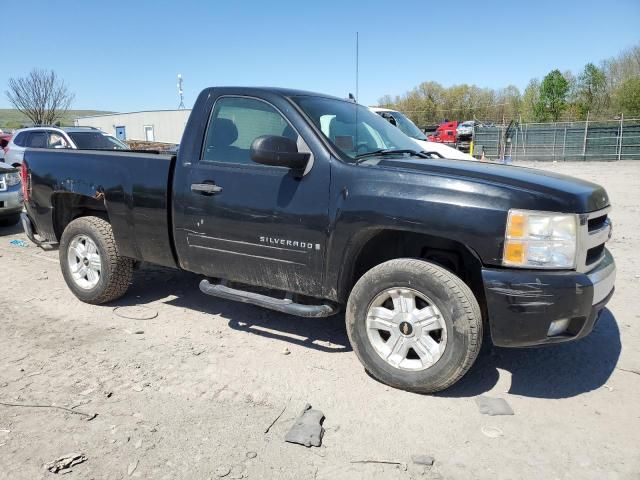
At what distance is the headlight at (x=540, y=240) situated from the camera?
2869 mm

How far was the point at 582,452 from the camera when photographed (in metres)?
2.70

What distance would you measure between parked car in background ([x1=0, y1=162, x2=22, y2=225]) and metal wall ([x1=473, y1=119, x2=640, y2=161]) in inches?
898

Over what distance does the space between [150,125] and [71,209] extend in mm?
44031

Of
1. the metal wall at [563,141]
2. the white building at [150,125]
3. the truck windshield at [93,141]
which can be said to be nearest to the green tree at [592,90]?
the metal wall at [563,141]

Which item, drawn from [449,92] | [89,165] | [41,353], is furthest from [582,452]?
[449,92]

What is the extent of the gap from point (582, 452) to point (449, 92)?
87028 millimetres

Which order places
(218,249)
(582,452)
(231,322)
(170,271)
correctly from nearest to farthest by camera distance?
(582,452), (218,249), (231,322), (170,271)

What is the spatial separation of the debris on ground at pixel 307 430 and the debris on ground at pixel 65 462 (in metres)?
1.06

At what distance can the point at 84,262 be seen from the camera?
4.98m

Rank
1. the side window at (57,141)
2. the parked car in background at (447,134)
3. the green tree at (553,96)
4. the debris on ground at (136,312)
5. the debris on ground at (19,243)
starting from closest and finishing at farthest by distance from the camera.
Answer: the debris on ground at (136,312), the debris on ground at (19,243), the side window at (57,141), the parked car in background at (447,134), the green tree at (553,96)

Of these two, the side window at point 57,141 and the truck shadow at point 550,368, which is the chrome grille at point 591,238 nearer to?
the truck shadow at point 550,368

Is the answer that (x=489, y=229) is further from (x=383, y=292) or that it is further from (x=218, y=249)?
(x=218, y=249)

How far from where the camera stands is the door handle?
3.85m

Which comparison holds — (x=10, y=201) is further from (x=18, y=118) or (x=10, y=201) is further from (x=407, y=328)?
(x=18, y=118)
